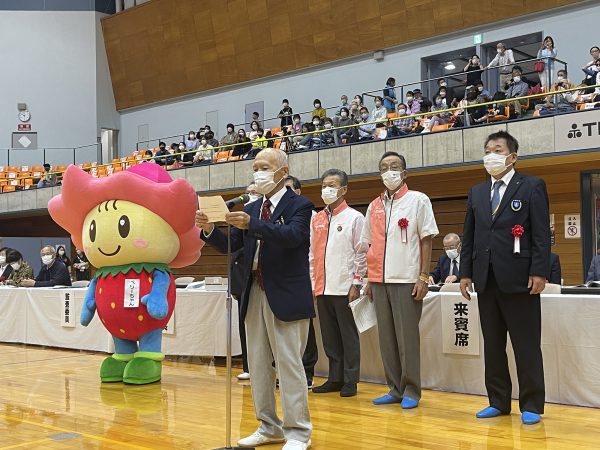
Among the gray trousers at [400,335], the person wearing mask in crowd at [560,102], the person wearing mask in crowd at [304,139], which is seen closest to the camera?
the gray trousers at [400,335]

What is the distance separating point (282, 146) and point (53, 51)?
11620 millimetres


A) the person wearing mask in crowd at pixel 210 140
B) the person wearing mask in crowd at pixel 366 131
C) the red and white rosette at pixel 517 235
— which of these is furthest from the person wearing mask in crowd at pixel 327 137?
the red and white rosette at pixel 517 235

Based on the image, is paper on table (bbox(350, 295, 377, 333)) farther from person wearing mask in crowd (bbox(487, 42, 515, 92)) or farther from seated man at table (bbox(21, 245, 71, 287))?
person wearing mask in crowd (bbox(487, 42, 515, 92))

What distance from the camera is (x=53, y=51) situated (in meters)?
22.7

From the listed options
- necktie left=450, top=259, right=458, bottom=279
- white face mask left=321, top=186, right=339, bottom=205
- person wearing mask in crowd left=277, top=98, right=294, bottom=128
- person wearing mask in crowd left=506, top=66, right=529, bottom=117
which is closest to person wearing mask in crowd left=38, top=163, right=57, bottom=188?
person wearing mask in crowd left=277, top=98, right=294, bottom=128

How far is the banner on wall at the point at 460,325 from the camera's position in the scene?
5441 mm

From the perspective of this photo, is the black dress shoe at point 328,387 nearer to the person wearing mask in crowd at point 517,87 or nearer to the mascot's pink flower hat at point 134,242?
the mascot's pink flower hat at point 134,242

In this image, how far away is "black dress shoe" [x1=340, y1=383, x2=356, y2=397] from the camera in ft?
17.9

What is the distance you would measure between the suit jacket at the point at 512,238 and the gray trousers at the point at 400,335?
1.79 ft

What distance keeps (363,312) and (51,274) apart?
17.0 ft

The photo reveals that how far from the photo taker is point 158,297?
596 centimetres

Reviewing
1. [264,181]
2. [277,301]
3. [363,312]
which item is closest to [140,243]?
[363,312]

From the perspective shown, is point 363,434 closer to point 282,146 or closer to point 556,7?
point 282,146

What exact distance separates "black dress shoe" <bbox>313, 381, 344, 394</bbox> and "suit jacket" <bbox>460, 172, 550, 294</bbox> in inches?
60.1
